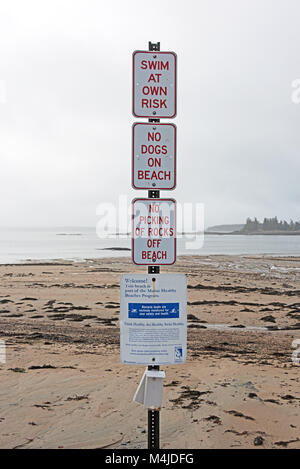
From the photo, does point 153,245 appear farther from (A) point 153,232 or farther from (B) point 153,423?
(B) point 153,423

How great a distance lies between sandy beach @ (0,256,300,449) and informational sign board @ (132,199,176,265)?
2283 mm

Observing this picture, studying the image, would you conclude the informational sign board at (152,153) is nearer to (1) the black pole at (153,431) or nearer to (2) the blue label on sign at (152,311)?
(2) the blue label on sign at (152,311)

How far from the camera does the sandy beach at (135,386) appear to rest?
492 centimetres

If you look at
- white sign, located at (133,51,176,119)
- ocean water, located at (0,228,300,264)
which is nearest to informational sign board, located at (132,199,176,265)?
white sign, located at (133,51,176,119)

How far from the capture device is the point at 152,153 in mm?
3895

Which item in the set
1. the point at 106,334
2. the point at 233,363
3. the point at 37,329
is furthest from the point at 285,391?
the point at 37,329

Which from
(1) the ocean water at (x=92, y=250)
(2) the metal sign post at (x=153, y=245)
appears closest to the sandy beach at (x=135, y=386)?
(2) the metal sign post at (x=153, y=245)

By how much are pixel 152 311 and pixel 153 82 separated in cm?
213

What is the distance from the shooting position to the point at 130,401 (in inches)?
233

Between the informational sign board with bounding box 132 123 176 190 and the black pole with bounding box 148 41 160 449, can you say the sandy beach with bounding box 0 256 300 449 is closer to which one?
the black pole with bounding box 148 41 160 449

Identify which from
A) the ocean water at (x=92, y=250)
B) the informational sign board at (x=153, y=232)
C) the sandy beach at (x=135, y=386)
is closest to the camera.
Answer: the informational sign board at (x=153, y=232)

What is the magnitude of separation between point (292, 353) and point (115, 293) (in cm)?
1037

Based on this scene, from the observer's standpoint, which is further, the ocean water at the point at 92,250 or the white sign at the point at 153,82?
the ocean water at the point at 92,250

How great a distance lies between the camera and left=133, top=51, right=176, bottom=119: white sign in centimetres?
396
